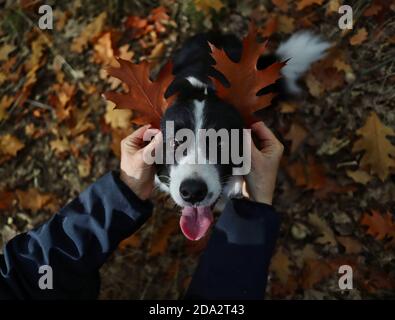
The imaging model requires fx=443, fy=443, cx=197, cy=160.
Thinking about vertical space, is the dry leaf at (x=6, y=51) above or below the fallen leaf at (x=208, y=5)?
below

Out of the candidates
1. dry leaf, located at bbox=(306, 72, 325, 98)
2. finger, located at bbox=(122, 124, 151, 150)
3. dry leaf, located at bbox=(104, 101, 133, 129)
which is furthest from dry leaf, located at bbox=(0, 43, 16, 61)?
dry leaf, located at bbox=(306, 72, 325, 98)

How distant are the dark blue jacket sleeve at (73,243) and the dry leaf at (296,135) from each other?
1.33 m

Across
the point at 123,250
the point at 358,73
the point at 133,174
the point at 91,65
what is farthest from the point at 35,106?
the point at 358,73

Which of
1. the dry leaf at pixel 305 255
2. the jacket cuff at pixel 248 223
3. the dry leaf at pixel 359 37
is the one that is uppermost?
the dry leaf at pixel 359 37

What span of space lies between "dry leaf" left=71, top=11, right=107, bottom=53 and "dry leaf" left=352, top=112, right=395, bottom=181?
194 cm

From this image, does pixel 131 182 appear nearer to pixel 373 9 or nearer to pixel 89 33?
pixel 89 33

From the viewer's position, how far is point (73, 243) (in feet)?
5.46

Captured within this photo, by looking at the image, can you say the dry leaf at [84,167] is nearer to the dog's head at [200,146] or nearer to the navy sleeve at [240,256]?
the dog's head at [200,146]

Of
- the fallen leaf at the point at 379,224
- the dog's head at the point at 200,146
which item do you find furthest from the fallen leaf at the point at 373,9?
the dog's head at the point at 200,146

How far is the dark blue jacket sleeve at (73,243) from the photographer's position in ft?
5.38

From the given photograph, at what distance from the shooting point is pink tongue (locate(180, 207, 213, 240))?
2098 millimetres

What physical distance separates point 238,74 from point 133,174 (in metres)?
0.58

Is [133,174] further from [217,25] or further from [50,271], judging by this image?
[217,25]

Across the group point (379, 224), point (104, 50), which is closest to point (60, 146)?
point (104, 50)
